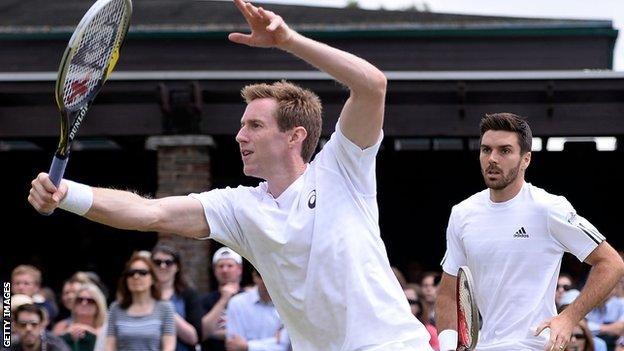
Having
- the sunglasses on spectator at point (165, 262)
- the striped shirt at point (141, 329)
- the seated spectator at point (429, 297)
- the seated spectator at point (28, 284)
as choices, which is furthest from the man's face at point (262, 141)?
the seated spectator at point (429, 297)

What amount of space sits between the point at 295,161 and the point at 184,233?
572 millimetres

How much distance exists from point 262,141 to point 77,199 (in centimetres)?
94

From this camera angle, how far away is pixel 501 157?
7805mm

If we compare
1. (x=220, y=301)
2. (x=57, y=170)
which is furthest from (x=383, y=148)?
(x=57, y=170)

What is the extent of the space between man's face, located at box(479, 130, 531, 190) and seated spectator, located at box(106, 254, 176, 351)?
324cm

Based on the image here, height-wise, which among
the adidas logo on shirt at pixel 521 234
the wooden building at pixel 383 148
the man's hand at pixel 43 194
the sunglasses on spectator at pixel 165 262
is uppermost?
the wooden building at pixel 383 148

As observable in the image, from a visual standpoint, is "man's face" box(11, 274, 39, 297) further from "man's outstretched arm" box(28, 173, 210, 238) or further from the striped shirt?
"man's outstretched arm" box(28, 173, 210, 238)

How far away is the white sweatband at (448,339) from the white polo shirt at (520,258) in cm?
16

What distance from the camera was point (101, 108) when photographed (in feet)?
58.0

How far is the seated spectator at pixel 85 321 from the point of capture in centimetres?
1085

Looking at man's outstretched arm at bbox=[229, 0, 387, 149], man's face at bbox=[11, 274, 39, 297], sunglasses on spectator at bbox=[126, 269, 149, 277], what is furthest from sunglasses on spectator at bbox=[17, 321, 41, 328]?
man's outstretched arm at bbox=[229, 0, 387, 149]

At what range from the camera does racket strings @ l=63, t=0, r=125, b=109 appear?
560cm

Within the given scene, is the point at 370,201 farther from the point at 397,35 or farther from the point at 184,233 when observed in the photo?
the point at 397,35

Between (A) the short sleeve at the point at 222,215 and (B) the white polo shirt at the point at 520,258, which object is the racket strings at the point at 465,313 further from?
(A) the short sleeve at the point at 222,215
